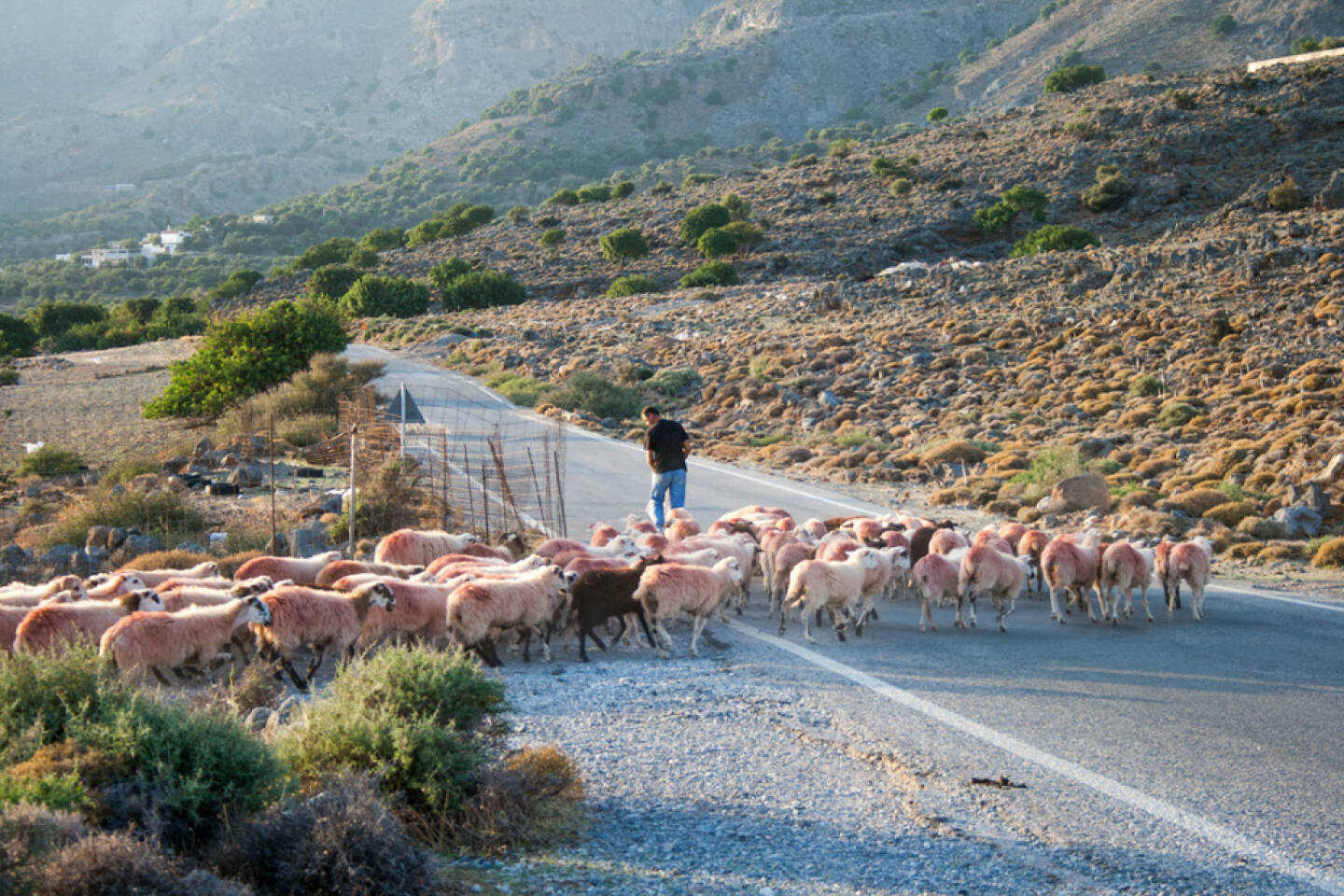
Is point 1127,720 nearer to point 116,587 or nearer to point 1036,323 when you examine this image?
point 116,587

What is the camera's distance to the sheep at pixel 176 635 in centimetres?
903

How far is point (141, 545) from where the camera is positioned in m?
17.0

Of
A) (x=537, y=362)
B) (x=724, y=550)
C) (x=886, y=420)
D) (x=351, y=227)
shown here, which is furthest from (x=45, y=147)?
(x=724, y=550)

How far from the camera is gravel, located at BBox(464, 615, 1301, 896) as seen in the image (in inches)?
245

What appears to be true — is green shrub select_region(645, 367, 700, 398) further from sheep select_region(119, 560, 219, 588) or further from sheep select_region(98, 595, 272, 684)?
sheep select_region(98, 595, 272, 684)

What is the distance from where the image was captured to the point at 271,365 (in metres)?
31.5

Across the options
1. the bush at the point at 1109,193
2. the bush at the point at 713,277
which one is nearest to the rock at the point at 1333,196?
the bush at the point at 1109,193

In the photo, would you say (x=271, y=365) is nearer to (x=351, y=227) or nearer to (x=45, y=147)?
(x=351, y=227)

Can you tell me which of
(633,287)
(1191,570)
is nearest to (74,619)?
(1191,570)

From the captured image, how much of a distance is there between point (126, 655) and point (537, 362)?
34.8 m

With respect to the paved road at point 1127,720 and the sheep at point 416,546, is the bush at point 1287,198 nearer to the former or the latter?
the paved road at point 1127,720

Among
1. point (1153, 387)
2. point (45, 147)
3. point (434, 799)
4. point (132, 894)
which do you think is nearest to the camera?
point (132, 894)

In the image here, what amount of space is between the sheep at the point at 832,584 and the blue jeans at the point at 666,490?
5.03 m

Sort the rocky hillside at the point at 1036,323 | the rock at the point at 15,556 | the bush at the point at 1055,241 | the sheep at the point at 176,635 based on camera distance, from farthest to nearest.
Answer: the bush at the point at 1055,241
the rocky hillside at the point at 1036,323
the rock at the point at 15,556
the sheep at the point at 176,635
